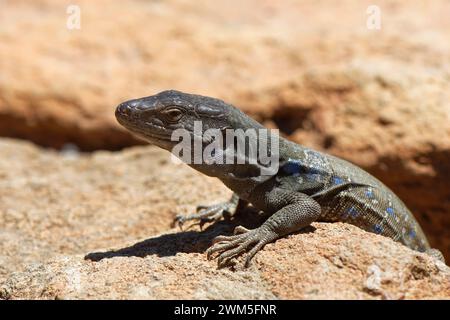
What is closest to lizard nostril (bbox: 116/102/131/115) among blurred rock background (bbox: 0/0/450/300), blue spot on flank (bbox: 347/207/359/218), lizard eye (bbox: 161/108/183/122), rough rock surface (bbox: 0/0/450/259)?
lizard eye (bbox: 161/108/183/122)

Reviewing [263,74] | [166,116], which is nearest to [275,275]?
[166,116]

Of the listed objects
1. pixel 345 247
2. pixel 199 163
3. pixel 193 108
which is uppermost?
pixel 193 108

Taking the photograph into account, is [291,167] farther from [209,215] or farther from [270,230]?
[209,215]

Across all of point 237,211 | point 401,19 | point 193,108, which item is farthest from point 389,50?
point 193,108

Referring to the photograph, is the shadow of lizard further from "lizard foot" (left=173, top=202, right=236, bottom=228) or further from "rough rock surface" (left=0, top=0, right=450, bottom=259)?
"rough rock surface" (left=0, top=0, right=450, bottom=259)

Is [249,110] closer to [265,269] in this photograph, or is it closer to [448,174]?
[448,174]

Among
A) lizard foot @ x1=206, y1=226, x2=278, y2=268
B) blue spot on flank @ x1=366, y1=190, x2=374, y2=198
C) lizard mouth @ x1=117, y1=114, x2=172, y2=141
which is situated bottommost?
lizard foot @ x1=206, y1=226, x2=278, y2=268
